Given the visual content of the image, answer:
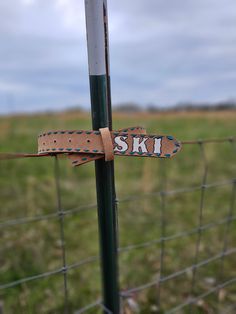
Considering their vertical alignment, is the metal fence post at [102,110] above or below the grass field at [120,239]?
above

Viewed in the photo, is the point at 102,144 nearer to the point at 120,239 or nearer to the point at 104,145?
the point at 104,145

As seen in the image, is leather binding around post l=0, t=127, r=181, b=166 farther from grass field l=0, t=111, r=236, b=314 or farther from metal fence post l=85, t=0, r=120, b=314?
grass field l=0, t=111, r=236, b=314

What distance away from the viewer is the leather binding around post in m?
0.55

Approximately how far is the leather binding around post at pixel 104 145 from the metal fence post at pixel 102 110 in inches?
2.6

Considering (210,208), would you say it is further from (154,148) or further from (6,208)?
(154,148)

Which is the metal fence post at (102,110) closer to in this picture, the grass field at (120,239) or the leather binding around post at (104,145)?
the leather binding around post at (104,145)

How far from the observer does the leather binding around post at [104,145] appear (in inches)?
21.8

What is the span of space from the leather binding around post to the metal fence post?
7 centimetres

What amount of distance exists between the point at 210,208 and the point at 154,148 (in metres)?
2.33

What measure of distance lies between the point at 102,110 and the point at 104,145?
10cm

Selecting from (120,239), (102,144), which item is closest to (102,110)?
(102,144)

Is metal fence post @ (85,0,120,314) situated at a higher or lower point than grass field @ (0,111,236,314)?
higher

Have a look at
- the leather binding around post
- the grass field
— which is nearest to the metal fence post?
the leather binding around post

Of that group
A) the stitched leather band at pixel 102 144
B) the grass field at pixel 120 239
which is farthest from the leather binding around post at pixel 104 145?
the grass field at pixel 120 239
